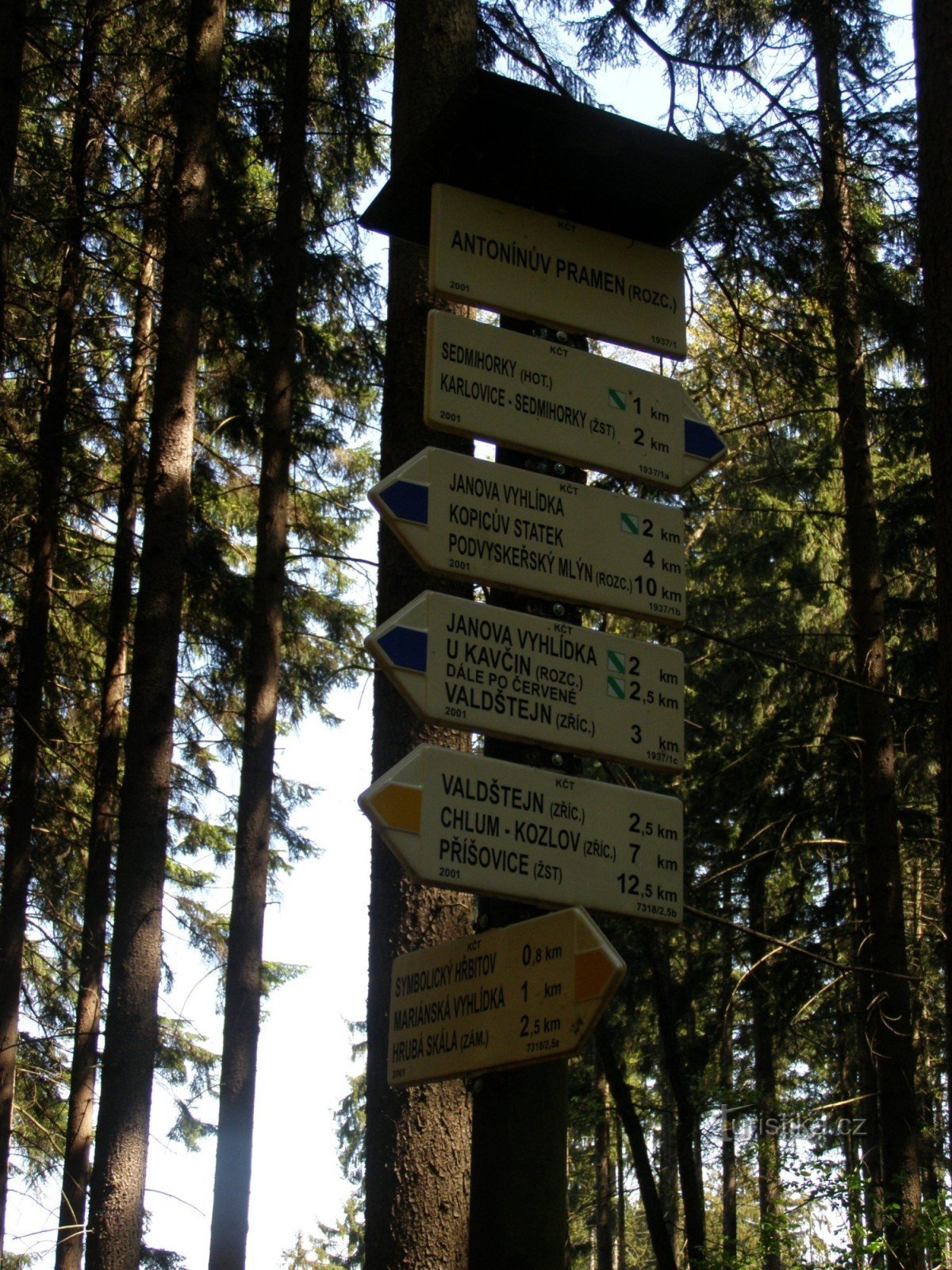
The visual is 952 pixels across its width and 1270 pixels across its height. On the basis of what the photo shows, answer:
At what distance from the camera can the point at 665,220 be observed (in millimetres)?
4402

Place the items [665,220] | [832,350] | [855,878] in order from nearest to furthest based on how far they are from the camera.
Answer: [665,220] < [832,350] < [855,878]

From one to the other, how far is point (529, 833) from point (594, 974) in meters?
0.44

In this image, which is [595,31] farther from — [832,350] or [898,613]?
[898,613]

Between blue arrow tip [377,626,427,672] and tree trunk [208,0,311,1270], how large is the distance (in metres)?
8.38

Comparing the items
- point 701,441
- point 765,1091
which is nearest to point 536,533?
point 701,441

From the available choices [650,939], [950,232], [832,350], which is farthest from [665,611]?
[650,939]

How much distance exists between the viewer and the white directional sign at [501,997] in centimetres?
310

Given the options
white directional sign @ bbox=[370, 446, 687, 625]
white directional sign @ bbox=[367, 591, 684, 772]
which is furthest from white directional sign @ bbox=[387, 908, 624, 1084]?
white directional sign @ bbox=[370, 446, 687, 625]

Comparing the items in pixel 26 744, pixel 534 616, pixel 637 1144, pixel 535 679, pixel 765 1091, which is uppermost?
pixel 26 744

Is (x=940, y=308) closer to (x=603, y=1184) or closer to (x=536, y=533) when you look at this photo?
(x=536, y=533)

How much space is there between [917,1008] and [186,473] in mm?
14794

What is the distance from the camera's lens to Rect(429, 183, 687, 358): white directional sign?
158 inches

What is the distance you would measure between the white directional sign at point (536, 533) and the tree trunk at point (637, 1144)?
974 centimetres

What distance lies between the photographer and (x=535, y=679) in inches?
140
